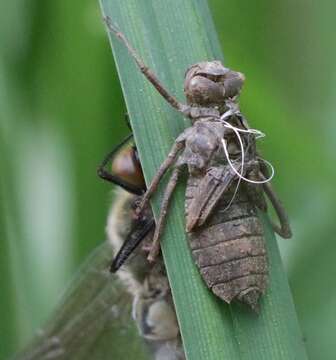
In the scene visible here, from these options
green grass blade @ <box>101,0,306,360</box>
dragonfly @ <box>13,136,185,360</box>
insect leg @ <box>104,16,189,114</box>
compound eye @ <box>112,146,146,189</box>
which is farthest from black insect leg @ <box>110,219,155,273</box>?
insect leg @ <box>104,16,189,114</box>

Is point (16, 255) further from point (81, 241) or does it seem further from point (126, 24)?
point (126, 24)

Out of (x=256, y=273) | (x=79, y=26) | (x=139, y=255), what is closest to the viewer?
(x=256, y=273)

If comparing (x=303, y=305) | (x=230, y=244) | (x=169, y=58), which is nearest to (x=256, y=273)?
(x=230, y=244)

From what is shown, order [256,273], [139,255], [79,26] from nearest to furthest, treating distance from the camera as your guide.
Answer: [256,273]
[139,255]
[79,26]

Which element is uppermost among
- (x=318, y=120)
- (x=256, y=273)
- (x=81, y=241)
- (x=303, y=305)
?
(x=318, y=120)

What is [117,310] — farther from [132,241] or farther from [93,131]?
[93,131]

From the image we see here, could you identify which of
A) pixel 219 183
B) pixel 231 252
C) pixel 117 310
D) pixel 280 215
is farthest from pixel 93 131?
pixel 231 252

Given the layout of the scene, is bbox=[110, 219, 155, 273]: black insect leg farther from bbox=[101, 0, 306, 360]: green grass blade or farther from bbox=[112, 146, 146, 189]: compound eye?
bbox=[101, 0, 306, 360]: green grass blade

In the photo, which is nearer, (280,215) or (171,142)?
(171,142)
